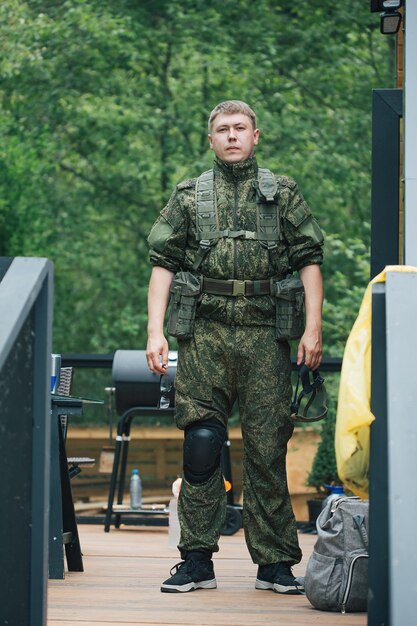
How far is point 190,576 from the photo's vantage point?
4453 millimetres

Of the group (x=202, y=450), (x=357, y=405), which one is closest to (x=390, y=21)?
(x=202, y=450)

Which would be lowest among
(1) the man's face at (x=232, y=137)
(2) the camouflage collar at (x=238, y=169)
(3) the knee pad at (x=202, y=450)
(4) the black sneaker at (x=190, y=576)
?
(4) the black sneaker at (x=190, y=576)

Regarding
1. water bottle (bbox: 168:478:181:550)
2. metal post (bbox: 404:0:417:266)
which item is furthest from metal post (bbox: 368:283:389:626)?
water bottle (bbox: 168:478:181:550)

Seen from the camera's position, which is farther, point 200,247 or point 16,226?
point 16,226

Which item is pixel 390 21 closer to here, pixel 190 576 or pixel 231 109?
pixel 231 109

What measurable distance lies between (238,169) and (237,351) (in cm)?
65

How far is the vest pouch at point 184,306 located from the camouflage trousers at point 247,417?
5 cm

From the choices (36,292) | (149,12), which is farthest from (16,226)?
(36,292)

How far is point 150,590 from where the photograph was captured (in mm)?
4512

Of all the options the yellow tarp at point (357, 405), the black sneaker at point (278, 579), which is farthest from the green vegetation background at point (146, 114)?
the yellow tarp at point (357, 405)

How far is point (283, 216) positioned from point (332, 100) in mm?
11537

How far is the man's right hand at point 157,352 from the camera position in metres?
4.47

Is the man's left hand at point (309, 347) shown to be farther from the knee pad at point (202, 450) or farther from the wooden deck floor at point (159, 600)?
the wooden deck floor at point (159, 600)

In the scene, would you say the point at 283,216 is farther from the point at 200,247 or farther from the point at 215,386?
the point at 215,386
